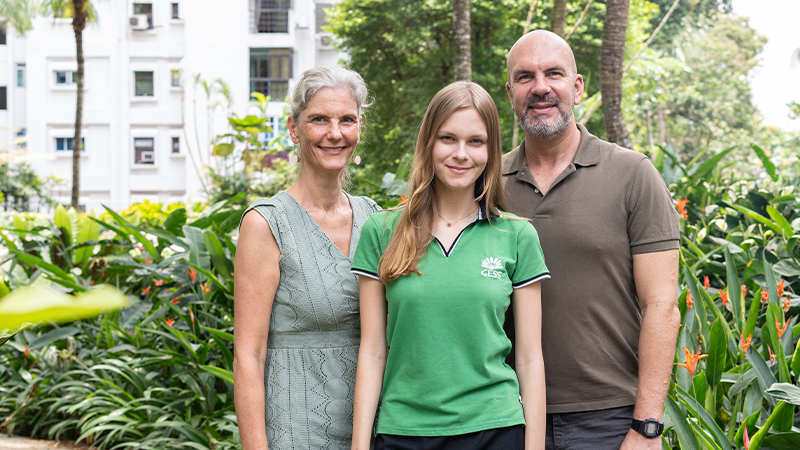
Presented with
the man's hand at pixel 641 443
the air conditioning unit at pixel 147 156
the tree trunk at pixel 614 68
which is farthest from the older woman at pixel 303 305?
the air conditioning unit at pixel 147 156

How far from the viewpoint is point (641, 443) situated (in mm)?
1918

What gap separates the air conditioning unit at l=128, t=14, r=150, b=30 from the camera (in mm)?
26266

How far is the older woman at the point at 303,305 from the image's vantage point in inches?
73.7

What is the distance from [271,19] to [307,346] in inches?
1074

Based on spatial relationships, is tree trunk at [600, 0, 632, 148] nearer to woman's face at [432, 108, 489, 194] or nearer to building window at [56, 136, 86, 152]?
woman's face at [432, 108, 489, 194]

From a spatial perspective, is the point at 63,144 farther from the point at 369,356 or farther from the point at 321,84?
the point at 369,356

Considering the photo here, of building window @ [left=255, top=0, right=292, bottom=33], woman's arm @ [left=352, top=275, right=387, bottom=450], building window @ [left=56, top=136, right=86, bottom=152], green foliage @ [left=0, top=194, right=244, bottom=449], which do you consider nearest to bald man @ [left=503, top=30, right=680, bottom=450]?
woman's arm @ [left=352, top=275, right=387, bottom=450]

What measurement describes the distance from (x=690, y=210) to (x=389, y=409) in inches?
133

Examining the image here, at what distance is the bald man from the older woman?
21.1 inches

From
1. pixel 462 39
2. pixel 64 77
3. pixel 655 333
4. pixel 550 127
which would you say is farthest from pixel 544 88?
pixel 64 77

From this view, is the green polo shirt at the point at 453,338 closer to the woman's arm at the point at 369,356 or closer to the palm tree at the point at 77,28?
the woman's arm at the point at 369,356

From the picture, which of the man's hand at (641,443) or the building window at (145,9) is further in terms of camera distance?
the building window at (145,9)

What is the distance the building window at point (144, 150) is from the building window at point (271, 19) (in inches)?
253

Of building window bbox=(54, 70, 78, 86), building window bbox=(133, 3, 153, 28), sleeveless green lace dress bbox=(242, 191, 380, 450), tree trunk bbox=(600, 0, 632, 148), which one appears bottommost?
sleeveless green lace dress bbox=(242, 191, 380, 450)
